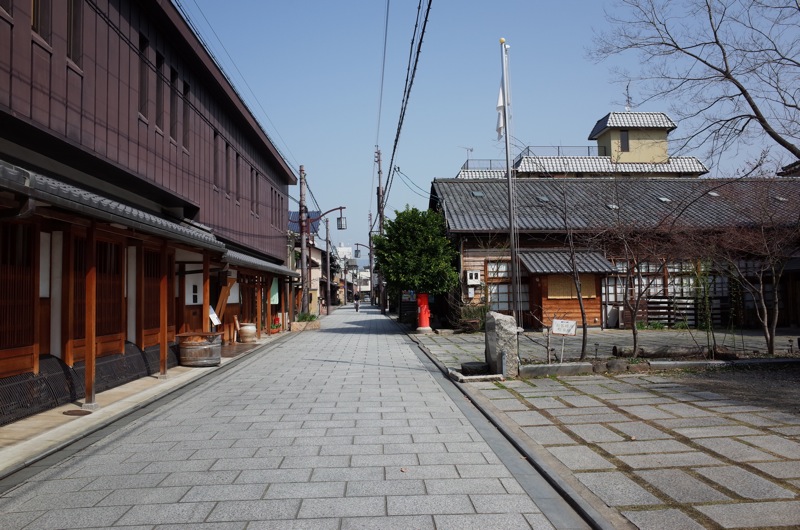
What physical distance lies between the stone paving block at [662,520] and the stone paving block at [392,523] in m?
1.31

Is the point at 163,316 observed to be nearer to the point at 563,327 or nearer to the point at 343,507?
the point at 563,327

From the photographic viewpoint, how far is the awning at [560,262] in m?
22.0

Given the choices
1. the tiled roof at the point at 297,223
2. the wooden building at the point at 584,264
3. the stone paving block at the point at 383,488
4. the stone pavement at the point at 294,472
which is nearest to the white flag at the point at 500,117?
the wooden building at the point at 584,264

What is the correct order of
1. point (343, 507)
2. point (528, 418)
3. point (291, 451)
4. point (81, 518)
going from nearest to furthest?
point (81, 518) → point (343, 507) → point (291, 451) → point (528, 418)

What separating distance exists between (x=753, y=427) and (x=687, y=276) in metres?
18.5

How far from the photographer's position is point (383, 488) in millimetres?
4680

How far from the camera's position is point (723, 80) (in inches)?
390

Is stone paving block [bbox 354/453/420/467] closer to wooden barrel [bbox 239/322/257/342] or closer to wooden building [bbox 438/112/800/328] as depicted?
wooden barrel [bbox 239/322/257/342]

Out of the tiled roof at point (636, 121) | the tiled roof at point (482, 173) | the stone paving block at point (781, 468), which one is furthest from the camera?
the tiled roof at point (636, 121)

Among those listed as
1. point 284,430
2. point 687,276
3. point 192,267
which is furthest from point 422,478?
point 687,276

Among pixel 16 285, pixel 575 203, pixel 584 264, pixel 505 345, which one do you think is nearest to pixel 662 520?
pixel 505 345

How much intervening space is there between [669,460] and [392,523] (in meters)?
2.77

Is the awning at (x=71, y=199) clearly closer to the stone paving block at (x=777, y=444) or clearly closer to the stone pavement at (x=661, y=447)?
the stone pavement at (x=661, y=447)

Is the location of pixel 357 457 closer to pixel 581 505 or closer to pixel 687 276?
pixel 581 505
